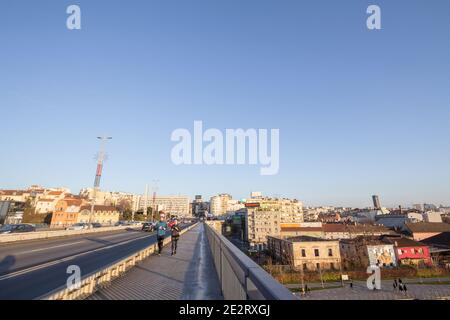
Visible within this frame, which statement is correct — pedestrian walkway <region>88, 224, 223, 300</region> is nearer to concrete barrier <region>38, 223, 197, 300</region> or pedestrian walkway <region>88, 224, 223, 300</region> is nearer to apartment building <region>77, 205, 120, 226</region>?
concrete barrier <region>38, 223, 197, 300</region>

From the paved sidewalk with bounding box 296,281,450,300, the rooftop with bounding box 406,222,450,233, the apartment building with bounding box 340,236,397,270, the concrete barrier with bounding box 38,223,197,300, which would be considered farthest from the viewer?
the rooftop with bounding box 406,222,450,233

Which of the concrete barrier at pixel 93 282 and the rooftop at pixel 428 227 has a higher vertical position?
the concrete barrier at pixel 93 282

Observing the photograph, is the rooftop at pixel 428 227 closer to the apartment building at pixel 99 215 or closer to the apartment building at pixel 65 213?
the apartment building at pixel 99 215

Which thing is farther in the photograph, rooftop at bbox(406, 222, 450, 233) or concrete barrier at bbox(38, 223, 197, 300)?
rooftop at bbox(406, 222, 450, 233)

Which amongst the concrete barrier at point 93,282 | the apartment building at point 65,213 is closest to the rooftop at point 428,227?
the concrete barrier at point 93,282

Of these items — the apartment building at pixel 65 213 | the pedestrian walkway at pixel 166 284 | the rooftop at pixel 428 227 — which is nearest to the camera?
the pedestrian walkway at pixel 166 284

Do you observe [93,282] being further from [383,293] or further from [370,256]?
[370,256]

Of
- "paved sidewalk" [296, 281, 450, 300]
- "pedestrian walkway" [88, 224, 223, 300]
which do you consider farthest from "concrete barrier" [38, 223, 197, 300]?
"paved sidewalk" [296, 281, 450, 300]

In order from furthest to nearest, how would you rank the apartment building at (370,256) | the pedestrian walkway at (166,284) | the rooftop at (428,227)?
the rooftop at (428,227) < the apartment building at (370,256) < the pedestrian walkway at (166,284)

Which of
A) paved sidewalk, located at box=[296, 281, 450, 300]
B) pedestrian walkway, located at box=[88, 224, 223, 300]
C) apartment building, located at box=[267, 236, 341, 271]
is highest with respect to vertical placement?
pedestrian walkway, located at box=[88, 224, 223, 300]

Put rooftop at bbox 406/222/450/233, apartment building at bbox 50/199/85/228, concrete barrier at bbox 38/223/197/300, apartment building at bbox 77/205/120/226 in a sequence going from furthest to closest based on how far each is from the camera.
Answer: apartment building at bbox 77/205/120/226, apartment building at bbox 50/199/85/228, rooftop at bbox 406/222/450/233, concrete barrier at bbox 38/223/197/300
